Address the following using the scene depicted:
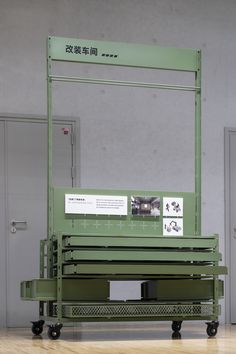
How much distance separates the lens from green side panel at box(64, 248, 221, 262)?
5852 millimetres

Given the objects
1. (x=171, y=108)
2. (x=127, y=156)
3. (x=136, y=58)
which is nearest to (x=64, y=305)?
(x=136, y=58)

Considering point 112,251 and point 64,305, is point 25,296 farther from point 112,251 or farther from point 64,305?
point 112,251

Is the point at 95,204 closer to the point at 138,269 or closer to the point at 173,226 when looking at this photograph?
the point at 173,226

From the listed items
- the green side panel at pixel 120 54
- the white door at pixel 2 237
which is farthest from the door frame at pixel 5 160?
the green side panel at pixel 120 54

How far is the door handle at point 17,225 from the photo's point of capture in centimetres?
809

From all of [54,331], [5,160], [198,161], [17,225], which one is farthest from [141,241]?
[5,160]

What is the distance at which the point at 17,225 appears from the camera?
8.11 meters

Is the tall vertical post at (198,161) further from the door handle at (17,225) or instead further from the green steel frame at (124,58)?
the door handle at (17,225)

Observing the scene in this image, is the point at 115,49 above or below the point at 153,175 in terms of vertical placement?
above

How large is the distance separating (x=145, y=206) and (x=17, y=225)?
1994 mm

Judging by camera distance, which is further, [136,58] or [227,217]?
[227,217]

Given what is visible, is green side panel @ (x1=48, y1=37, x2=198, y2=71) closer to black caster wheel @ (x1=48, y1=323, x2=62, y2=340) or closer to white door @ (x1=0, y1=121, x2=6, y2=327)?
white door @ (x1=0, y1=121, x2=6, y2=327)

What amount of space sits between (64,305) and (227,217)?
333cm

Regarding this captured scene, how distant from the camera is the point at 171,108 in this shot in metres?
8.73
